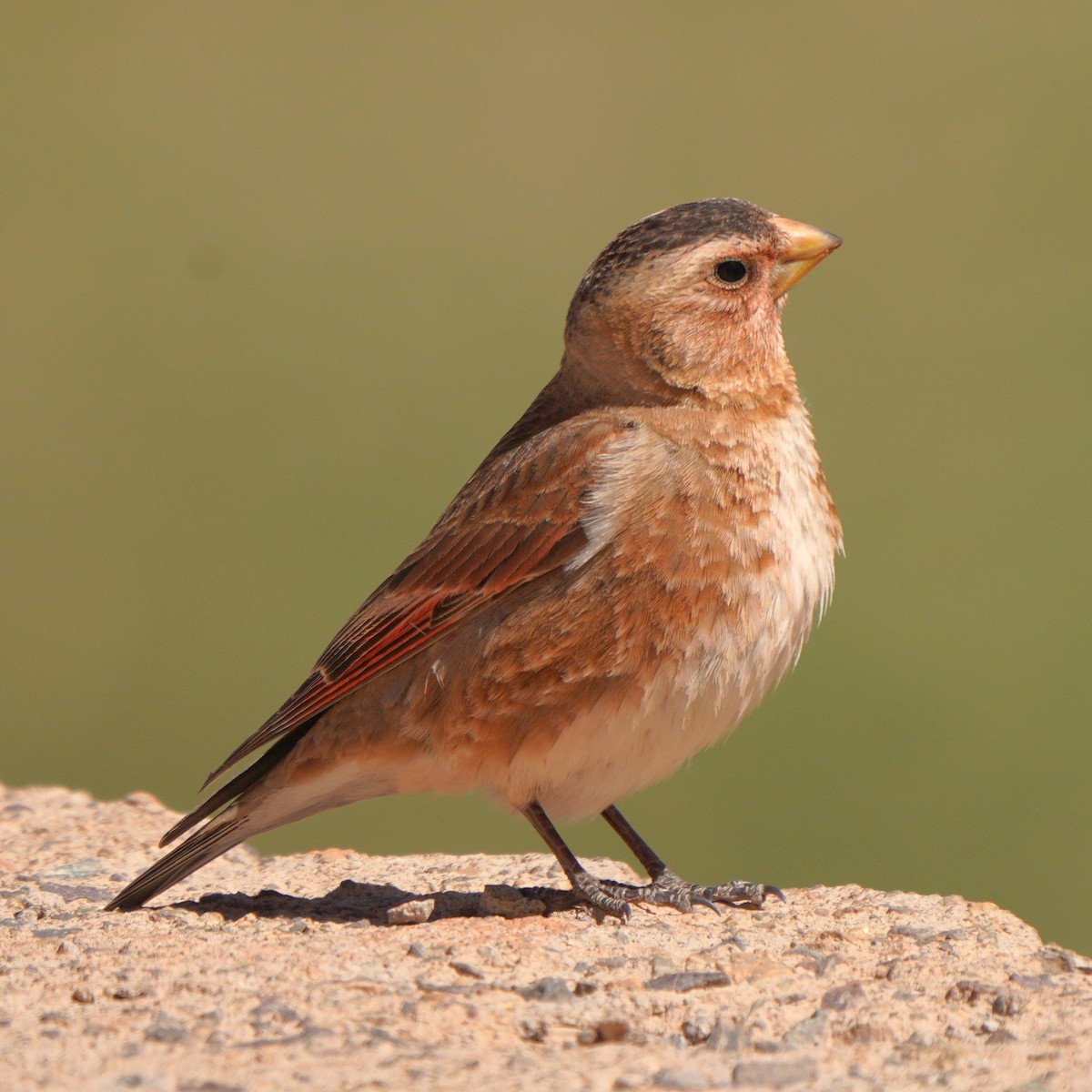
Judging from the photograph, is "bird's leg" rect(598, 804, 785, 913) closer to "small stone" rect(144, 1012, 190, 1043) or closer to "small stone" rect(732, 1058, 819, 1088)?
"small stone" rect(732, 1058, 819, 1088)

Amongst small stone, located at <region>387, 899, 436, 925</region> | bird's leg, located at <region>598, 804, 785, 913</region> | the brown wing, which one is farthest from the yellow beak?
small stone, located at <region>387, 899, 436, 925</region>

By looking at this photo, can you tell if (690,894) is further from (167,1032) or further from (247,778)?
(167,1032)

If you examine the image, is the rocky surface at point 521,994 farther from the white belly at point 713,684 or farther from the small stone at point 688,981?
the white belly at point 713,684

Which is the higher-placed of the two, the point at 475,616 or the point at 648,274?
the point at 648,274

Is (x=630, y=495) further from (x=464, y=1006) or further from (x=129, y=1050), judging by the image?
(x=129, y=1050)

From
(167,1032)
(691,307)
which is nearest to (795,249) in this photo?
(691,307)

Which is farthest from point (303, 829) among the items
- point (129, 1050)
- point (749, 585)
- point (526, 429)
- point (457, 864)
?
point (129, 1050)

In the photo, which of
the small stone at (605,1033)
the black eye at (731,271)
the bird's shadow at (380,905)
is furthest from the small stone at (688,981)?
the black eye at (731,271)
